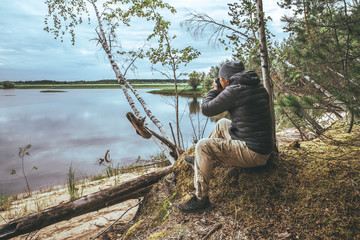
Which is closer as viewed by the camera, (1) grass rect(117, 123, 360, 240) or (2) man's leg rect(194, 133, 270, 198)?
(1) grass rect(117, 123, 360, 240)

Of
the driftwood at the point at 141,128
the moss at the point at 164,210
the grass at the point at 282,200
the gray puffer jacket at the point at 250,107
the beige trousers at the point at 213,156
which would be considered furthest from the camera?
the driftwood at the point at 141,128

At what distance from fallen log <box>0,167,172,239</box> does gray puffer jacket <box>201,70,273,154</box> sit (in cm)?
176

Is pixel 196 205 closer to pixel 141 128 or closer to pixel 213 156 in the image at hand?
pixel 213 156

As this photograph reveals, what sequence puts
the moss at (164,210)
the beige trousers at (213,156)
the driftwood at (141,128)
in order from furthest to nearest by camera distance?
1. the driftwood at (141,128)
2. the moss at (164,210)
3. the beige trousers at (213,156)

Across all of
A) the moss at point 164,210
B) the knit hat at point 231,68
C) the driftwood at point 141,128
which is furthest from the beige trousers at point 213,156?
the driftwood at point 141,128

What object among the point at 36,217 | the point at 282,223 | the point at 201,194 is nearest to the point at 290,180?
the point at 282,223

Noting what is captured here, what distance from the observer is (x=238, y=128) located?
2324 mm

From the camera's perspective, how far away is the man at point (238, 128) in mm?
2174

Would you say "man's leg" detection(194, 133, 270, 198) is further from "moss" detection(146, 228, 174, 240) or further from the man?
"moss" detection(146, 228, 174, 240)

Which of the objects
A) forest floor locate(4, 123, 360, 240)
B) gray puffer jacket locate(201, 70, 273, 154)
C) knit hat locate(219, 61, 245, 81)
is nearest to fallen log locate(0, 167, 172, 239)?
forest floor locate(4, 123, 360, 240)

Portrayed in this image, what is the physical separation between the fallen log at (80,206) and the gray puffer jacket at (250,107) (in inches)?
69.5

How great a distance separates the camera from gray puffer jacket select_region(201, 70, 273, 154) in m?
2.17

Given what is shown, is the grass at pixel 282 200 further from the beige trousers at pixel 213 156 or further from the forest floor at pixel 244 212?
the beige trousers at pixel 213 156

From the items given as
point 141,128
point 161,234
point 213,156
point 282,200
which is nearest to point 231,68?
point 213,156
